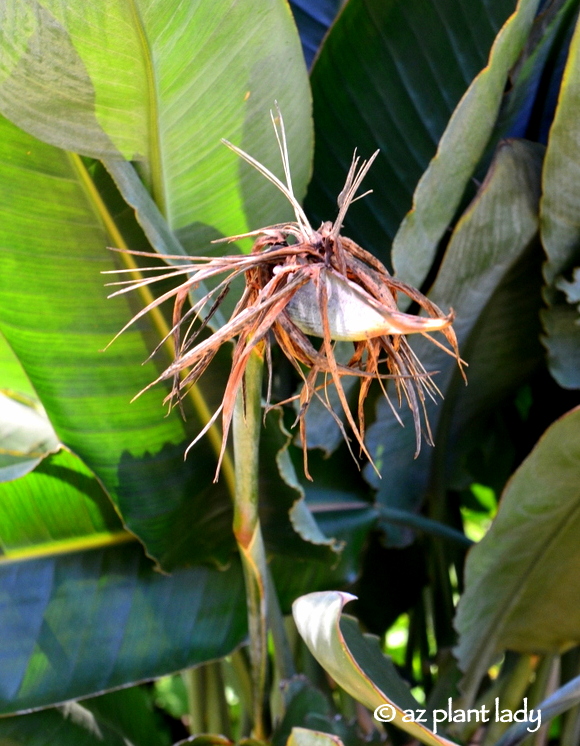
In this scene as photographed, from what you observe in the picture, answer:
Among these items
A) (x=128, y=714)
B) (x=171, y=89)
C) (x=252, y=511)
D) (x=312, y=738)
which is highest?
(x=171, y=89)

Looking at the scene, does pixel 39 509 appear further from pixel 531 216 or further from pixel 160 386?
pixel 531 216

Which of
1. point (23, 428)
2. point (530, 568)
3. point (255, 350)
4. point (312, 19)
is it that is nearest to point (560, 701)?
point (530, 568)

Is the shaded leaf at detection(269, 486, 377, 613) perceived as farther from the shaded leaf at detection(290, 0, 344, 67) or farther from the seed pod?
the shaded leaf at detection(290, 0, 344, 67)

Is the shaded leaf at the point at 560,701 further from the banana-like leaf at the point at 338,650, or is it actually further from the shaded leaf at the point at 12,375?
the shaded leaf at the point at 12,375

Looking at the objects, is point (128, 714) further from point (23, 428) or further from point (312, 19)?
point (312, 19)

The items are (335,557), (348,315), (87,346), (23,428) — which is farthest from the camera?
(23,428)

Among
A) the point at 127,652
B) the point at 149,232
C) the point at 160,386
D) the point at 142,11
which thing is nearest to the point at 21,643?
the point at 127,652

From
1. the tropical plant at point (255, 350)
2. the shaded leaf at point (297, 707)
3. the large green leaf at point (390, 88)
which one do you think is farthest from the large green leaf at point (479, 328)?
the shaded leaf at point (297, 707)
